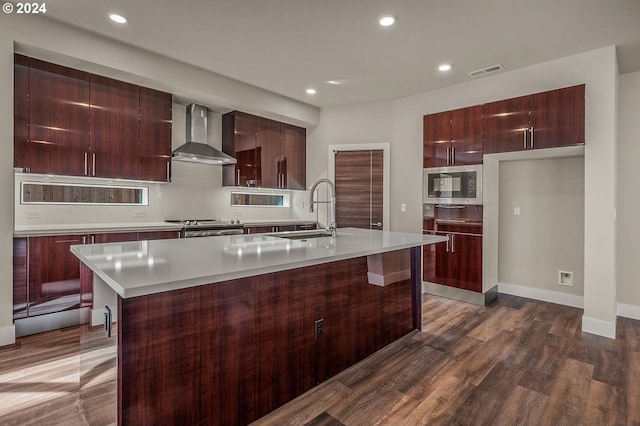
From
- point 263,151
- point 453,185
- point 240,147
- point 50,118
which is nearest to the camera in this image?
point 50,118

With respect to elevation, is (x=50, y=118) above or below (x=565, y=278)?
above

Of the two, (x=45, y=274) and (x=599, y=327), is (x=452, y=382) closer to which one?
(x=599, y=327)

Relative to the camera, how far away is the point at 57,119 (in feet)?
10.3

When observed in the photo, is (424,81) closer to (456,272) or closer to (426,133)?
(426,133)

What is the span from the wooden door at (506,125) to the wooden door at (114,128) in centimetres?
405

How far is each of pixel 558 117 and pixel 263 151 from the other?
370cm

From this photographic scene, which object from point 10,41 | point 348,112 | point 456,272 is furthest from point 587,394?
point 10,41

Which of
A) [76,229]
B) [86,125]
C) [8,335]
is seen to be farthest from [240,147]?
[8,335]

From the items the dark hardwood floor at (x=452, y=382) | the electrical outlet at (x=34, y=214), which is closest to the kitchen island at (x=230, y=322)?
the dark hardwood floor at (x=452, y=382)

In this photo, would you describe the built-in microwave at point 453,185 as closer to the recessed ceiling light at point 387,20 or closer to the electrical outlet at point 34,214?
the recessed ceiling light at point 387,20

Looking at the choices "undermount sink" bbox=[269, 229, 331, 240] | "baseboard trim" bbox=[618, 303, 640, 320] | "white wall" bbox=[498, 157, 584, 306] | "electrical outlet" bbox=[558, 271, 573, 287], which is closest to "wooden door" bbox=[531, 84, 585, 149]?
"white wall" bbox=[498, 157, 584, 306]

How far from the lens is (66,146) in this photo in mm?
3221

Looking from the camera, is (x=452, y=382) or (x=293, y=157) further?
(x=293, y=157)

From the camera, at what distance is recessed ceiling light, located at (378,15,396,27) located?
269 centimetres
